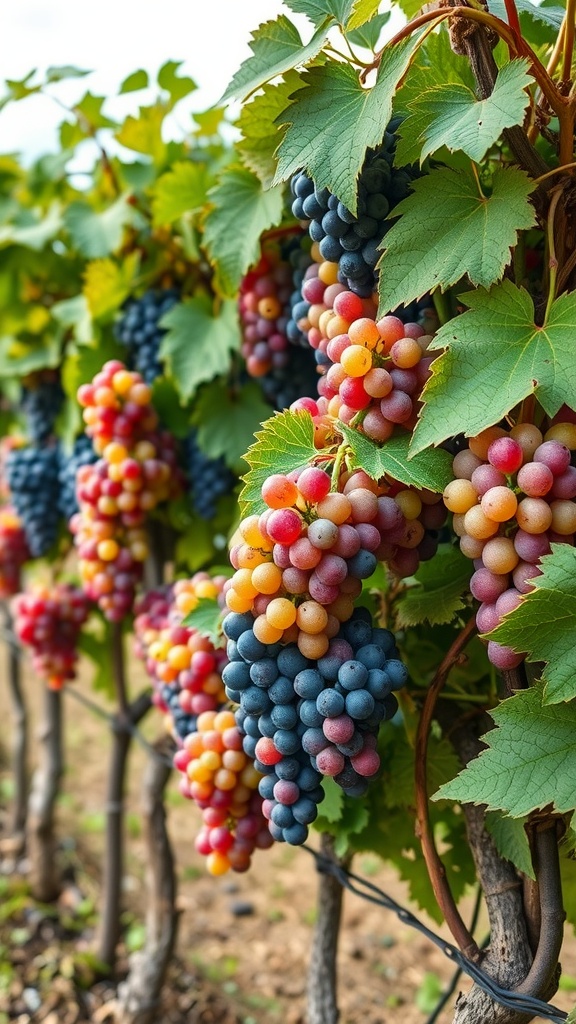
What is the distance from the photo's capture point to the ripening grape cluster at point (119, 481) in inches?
61.0

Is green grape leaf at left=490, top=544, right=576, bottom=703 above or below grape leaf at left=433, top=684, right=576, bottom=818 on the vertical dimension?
above

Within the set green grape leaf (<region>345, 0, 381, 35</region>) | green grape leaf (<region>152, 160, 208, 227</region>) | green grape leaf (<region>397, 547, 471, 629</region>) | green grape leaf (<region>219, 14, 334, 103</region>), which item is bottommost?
green grape leaf (<region>397, 547, 471, 629</region>)

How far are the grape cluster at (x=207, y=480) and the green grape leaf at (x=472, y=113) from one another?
90 cm

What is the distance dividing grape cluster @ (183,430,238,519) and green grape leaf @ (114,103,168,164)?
1.97 ft

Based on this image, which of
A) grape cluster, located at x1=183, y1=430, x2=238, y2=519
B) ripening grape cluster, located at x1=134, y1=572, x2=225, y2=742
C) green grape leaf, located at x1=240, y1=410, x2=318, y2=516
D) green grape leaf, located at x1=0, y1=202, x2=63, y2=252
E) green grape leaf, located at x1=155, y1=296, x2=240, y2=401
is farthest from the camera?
green grape leaf, located at x1=0, y1=202, x2=63, y2=252

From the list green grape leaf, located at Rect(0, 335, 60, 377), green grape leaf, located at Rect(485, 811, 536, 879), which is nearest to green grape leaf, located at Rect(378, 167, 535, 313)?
green grape leaf, located at Rect(485, 811, 536, 879)

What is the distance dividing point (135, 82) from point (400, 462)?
1313mm

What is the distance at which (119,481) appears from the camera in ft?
5.17

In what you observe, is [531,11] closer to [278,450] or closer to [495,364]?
[495,364]

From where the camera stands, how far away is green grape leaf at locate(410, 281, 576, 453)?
30.4 inches

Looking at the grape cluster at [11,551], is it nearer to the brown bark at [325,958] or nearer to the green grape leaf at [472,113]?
the brown bark at [325,958]

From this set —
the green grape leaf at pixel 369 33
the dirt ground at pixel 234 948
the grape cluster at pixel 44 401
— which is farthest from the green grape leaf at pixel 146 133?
the dirt ground at pixel 234 948

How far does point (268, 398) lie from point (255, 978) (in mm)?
1795

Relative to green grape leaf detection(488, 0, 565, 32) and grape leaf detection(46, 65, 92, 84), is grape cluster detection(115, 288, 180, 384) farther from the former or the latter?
green grape leaf detection(488, 0, 565, 32)
